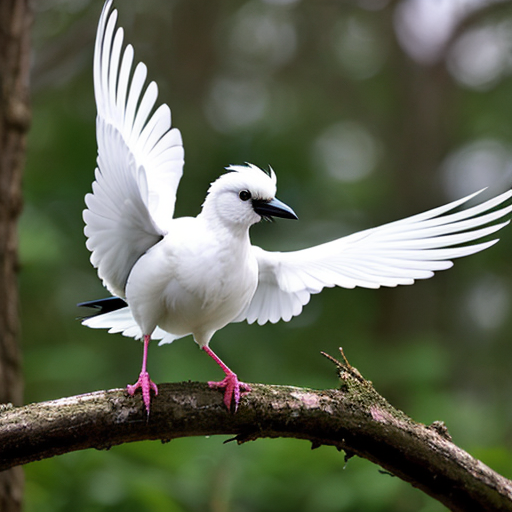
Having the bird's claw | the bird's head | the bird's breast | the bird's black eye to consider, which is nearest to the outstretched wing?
the bird's breast

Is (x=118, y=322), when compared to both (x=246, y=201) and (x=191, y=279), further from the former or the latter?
(x=246, y=201)

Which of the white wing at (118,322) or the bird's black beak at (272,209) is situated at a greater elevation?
the bird's black beak at (272,209)

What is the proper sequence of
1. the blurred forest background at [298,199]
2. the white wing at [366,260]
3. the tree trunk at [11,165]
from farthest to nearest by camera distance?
the blurred forest background at [298,199] → the tree trunk at [11,165] → the white wing at [366,260]

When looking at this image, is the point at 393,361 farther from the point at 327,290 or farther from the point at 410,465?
the point at 410,465

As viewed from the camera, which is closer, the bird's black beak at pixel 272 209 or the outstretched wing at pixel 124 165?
the outstretched wing at pixel 124 165

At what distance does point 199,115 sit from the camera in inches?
390

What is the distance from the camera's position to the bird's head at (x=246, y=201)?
3713 mm

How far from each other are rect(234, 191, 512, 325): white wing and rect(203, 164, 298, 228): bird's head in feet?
1.69

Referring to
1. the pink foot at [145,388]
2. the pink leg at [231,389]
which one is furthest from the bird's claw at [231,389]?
the pink foot at [145,388]

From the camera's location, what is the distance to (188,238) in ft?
11.9

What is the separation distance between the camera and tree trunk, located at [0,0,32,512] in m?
5.14

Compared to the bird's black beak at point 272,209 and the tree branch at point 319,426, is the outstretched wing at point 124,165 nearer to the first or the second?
the bird's black beak at point 272,209

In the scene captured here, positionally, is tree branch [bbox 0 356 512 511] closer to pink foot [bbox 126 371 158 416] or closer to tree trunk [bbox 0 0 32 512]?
pink foot [bbox 126 371 158 416]

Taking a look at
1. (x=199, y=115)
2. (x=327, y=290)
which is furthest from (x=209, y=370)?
(x=199, y=115)
